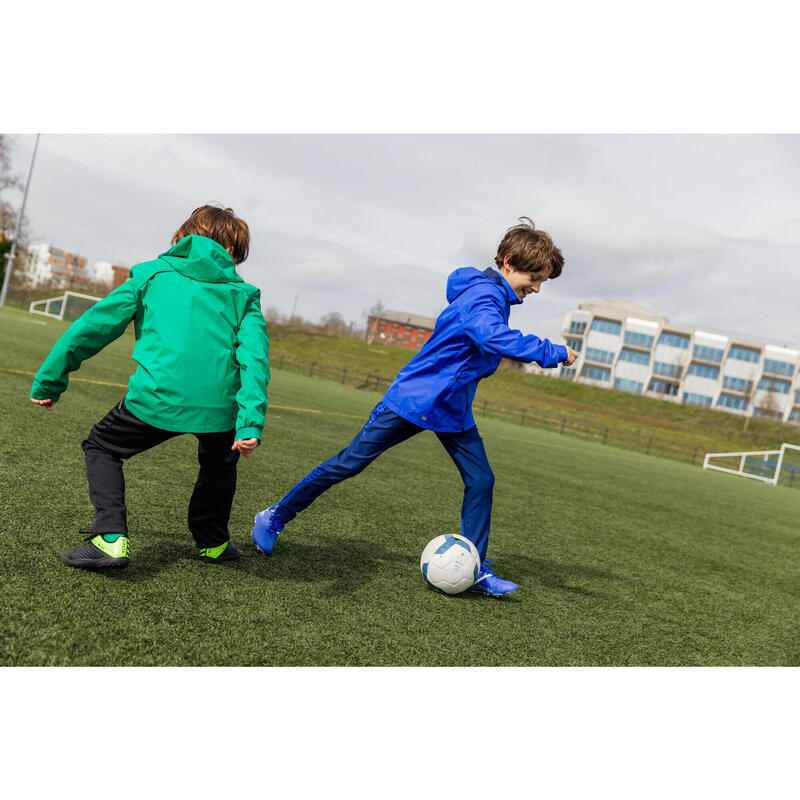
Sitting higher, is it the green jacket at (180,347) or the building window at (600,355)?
the building window at (600,355)

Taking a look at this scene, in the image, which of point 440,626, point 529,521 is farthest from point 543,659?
point 529,521

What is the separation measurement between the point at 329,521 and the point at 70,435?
2.52 m

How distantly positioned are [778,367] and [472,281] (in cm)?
7984

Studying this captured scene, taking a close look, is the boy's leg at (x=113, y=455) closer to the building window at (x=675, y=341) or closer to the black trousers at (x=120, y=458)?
the black trousers at (x=120, y=458)

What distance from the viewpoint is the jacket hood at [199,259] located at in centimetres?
278

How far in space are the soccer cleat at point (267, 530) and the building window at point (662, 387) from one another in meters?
76.6

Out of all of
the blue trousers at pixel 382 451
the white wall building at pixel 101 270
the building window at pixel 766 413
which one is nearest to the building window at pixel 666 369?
the building window at pixel 766 413

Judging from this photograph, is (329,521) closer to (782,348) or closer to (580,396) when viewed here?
(580,396)

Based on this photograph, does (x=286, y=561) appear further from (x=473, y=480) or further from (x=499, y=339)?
(x=499, y=339)

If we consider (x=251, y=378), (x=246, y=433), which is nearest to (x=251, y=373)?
(x=251, y=378)

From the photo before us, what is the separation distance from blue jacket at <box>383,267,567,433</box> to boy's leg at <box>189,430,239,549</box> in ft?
2.76

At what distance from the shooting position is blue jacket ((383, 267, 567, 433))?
10.5ft

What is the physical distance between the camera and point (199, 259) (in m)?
2.78

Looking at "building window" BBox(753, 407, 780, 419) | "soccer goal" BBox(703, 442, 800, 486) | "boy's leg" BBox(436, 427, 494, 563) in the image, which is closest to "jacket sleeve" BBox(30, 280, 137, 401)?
"boy's leg" BBox(436, 427, 494, 563)
